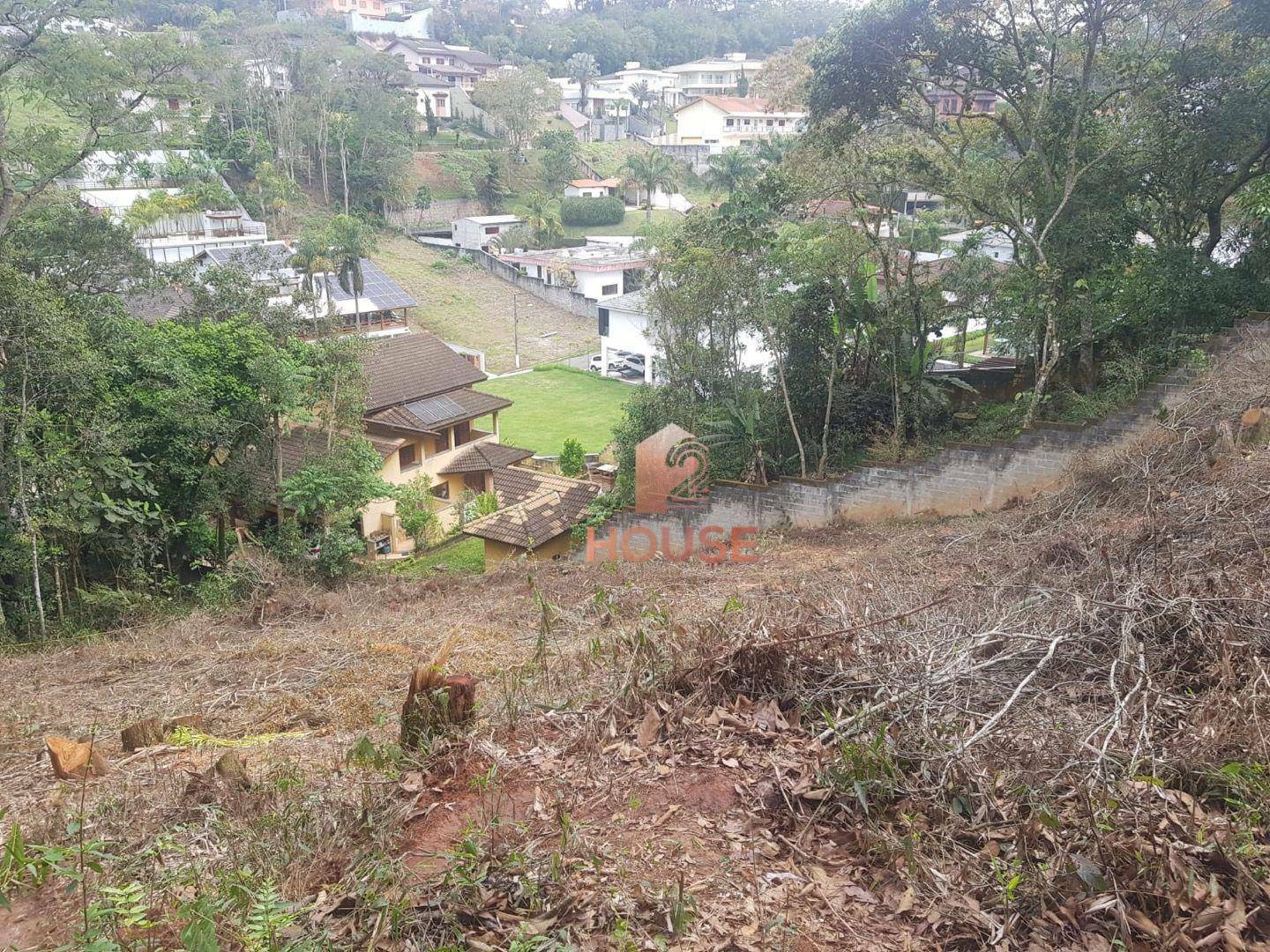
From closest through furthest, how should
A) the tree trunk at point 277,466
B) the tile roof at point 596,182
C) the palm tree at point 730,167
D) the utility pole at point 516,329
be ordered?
the tree trunk at point 277,466 → the utility pole at point 516,329 → the palm tree at point 730,167 → the tile roof at point 596,182

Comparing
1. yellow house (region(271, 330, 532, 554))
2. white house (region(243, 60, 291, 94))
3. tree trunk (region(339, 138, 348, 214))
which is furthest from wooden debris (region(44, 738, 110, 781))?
white house (region(243, 60, 291, 94))

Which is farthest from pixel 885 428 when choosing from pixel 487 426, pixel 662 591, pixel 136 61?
pixel 487 426

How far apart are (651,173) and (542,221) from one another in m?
9.12

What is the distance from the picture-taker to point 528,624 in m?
7.71

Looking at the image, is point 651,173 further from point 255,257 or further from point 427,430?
point 427,430

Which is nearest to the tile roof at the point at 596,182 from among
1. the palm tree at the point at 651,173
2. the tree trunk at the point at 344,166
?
the palm tree at the point at 651,173

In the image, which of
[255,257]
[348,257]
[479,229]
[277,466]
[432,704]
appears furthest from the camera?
[479,229]

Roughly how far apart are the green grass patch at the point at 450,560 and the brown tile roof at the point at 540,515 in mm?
689

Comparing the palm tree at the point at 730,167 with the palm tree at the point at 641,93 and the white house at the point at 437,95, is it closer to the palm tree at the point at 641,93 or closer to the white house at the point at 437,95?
the white house at the point at 437,95

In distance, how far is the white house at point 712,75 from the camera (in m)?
80.4

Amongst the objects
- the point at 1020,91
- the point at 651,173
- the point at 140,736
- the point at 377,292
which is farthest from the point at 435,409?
the point at 651,173

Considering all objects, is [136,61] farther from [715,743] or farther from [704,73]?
[704,73]

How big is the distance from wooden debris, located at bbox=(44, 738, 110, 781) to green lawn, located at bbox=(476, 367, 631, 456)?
68.1 ft

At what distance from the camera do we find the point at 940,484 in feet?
38.9
